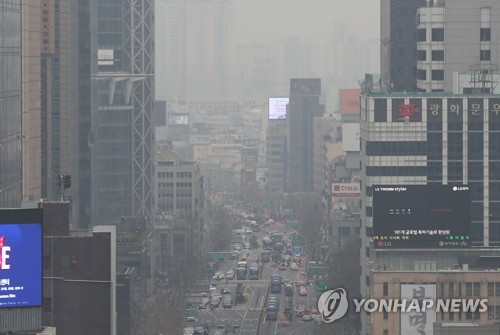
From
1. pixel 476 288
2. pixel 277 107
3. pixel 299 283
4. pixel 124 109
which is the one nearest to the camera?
pixel 476 288

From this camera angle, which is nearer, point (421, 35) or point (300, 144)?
point (421, 35)

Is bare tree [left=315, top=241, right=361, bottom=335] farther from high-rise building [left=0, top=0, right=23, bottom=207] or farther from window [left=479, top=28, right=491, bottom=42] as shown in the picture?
high-rise building [left=0, top=0, right=23, bottom=207]

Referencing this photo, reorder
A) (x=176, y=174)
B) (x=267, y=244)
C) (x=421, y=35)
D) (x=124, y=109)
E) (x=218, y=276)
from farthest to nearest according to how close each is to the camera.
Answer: (x=267, y=244), (x=176, y=174), (x=124, y=109), (x=218, y=276), (x=421, y=35)

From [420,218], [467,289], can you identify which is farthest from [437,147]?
[467,289]

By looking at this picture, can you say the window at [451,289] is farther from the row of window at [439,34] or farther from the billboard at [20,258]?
the billboard at [20,258]

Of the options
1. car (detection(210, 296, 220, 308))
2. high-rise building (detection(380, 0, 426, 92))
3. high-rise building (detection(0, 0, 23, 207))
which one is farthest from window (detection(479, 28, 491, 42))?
car (detection(210, 296, 220, 308))

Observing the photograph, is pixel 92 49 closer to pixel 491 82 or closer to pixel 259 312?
pixel 259 312

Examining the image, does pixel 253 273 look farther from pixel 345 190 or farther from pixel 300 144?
pixel 300 144
